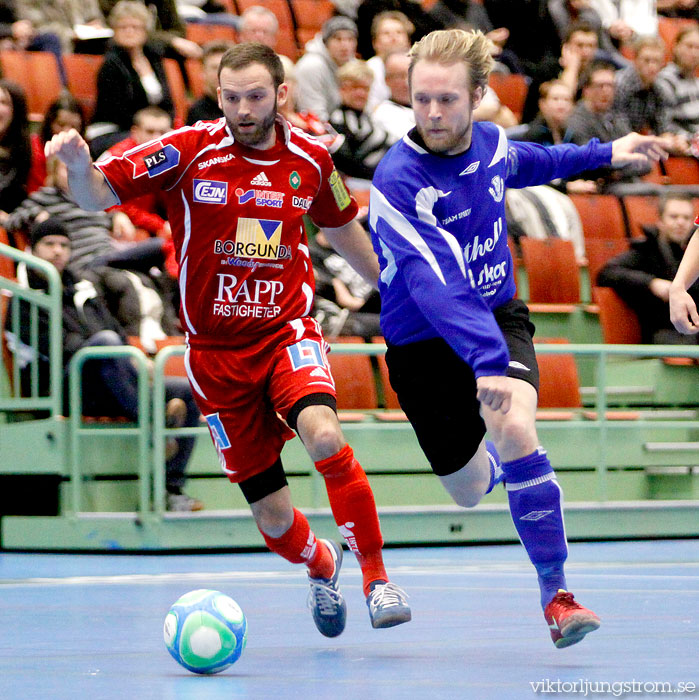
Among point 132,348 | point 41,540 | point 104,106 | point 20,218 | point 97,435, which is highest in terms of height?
point 104,106

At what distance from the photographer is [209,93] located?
9312 millimetres

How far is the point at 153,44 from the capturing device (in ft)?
33.3

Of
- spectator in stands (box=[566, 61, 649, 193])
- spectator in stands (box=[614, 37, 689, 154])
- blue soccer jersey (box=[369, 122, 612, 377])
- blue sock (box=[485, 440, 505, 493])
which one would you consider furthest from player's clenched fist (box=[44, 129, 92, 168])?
spectator in stands (box=[614, 37, 689, 154])

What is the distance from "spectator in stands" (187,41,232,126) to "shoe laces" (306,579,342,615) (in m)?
5.07

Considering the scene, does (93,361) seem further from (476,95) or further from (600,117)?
(600,117)

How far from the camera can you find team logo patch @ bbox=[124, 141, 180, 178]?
471 centimetres

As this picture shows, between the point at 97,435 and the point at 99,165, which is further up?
the point at 99,165

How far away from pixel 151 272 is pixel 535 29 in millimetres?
6512

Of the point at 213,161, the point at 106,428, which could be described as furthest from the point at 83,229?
the point at 213,161

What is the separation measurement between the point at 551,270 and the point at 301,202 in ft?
16.8

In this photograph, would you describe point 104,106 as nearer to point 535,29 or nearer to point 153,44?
point 153,44

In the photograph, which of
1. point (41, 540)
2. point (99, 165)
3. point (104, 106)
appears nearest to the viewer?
point (99, 165)

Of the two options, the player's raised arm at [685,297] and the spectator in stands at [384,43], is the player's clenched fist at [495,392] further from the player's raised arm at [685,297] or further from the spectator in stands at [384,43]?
the spectator in stands at [384,43]

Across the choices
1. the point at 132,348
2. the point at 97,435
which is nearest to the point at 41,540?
the point at 97,435
